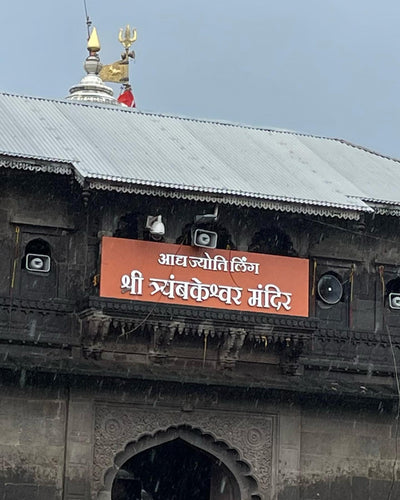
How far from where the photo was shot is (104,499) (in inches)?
1238

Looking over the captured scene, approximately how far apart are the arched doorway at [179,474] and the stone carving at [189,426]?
20.6 inches

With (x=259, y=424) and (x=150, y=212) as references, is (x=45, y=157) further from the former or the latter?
(x=259, y=424)

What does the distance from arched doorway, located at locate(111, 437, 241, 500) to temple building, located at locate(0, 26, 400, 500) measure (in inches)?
3.8

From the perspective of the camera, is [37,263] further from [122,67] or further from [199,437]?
[122,67]

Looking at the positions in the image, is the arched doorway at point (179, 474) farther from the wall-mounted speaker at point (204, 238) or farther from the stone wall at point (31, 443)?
the wall-mounted speaker at point (204, 238)

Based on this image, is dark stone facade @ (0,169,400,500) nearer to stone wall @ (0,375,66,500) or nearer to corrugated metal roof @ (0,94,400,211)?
stone wall @ (0,375,66,500)

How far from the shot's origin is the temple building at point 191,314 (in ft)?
103

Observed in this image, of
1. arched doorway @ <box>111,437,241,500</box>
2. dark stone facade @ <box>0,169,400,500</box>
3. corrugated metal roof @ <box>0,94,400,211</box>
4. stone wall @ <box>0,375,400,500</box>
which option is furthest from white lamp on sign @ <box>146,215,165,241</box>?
arched doorway @ <box>111,437,241,500</box>

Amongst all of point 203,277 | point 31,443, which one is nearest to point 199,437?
point 203,277

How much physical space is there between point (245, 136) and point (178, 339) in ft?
16.5

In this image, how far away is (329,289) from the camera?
33.6m

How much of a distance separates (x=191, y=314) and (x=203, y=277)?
69 cm

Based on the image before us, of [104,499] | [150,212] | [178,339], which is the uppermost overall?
[150,212]

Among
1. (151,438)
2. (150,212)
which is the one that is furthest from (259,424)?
(150,212)
